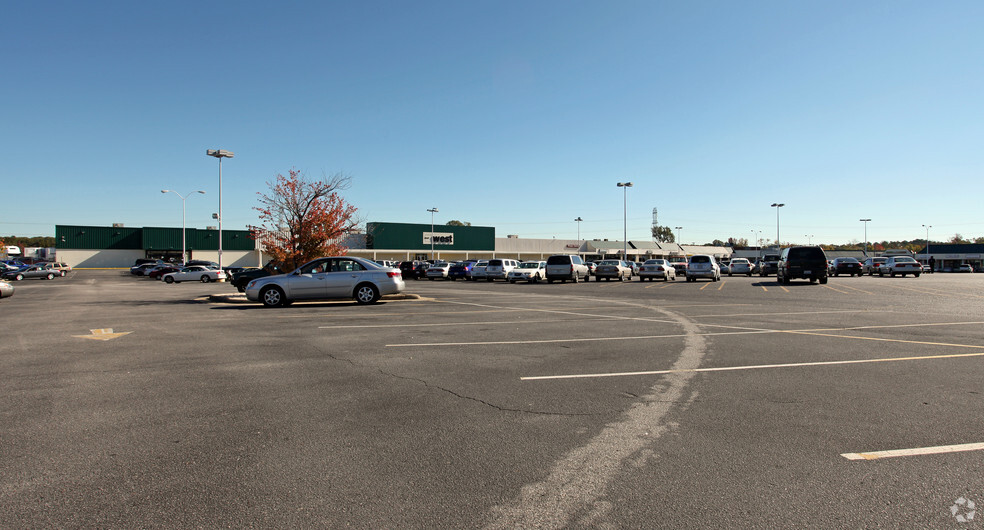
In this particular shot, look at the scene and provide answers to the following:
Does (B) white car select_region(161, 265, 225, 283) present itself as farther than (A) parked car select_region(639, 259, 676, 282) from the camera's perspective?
Yes

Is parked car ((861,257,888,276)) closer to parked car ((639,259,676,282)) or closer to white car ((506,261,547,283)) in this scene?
parked car ((639,259,676,282))

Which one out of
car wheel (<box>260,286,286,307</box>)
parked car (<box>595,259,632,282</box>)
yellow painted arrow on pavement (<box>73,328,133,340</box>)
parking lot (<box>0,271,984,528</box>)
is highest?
parked car (<box>595,259,632,282</box>)

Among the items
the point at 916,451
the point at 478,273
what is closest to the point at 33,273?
the point at 478,273

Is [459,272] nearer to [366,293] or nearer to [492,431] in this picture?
[366,293]

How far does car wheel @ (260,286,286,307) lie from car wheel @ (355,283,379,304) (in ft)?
7.63

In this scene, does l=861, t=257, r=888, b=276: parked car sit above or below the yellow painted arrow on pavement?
above

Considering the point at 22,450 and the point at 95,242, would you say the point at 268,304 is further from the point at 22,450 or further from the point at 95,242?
the point at 95,242

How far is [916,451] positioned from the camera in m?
4.06

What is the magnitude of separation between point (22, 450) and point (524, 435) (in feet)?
13.0

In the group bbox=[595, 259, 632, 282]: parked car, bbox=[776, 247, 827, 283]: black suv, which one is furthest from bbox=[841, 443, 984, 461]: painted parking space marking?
bbox=[595, 259, 632, 282]: parked car

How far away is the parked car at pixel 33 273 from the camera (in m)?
44.9

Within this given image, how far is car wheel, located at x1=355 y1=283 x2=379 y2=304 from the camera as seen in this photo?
17.4 m

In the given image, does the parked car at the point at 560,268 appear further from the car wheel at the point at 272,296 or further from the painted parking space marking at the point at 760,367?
the painted parking space marking at the point at 760,367

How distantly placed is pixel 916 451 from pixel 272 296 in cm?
1648
